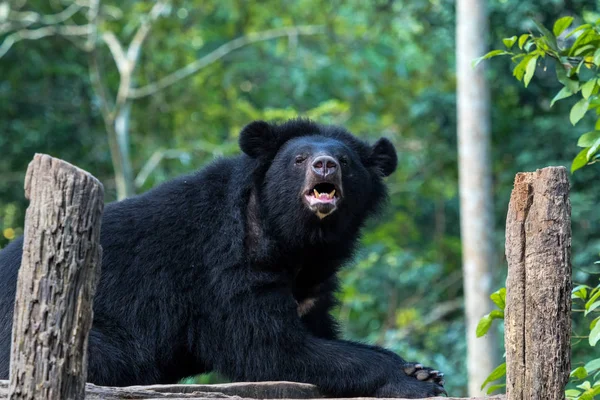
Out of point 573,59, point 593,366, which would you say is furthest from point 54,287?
point 573,59

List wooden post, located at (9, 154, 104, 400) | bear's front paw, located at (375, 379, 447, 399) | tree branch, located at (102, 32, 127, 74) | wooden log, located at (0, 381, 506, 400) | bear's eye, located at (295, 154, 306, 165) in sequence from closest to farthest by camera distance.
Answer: wooden post, located at (9, 154, 104, 400) < wooden log, located at (0, 381, 506, 400) < bear's front paw, located at (375, 379, 447, 399) < bear's eye, located at (295, 154, 306, 165) < tree branch, located at (102, 32, 127, 74)

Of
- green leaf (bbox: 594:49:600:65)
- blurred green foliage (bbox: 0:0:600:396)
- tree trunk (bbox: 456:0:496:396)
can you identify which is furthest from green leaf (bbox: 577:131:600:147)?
blurred green foliage (bbox: 0:0:600:396)

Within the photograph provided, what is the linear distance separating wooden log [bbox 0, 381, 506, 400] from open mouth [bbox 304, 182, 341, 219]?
0.95 metres

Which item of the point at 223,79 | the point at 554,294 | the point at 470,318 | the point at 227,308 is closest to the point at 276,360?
the point at 227,308

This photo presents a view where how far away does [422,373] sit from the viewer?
14.3 ft

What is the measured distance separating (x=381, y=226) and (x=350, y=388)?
9456 millimetres

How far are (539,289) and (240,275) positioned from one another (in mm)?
1858

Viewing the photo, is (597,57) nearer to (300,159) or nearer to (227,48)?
(300,159)

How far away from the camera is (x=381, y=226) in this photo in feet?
45.3

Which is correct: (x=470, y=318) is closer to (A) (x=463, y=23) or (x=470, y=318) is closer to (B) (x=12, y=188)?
(A) (x=463, y=23)

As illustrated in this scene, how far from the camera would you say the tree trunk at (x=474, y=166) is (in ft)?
30.8

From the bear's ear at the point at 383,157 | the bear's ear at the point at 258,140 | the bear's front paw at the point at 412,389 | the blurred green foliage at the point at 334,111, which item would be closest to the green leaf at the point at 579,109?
the bear's front paw at the point at 412,389

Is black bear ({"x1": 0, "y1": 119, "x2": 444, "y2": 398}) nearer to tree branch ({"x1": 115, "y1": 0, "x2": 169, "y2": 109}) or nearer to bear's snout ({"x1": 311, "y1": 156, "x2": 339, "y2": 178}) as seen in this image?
bear's snout ({"x1": 311, "y1": 156, "x2": 339, "y2": 178})

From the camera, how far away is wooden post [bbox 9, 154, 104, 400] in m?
2.69
